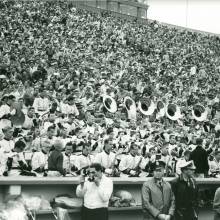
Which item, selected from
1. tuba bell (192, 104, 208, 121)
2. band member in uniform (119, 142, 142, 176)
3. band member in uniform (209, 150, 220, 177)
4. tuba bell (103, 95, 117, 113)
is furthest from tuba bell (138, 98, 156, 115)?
band member in uniform (119, 142, 142, 176)

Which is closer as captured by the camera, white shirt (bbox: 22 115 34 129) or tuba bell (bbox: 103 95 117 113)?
white shirt (bbox: 22 115 34 129)

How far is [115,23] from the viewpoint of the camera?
35.0m

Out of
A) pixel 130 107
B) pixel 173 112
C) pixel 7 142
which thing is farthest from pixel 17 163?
pixel 173 112

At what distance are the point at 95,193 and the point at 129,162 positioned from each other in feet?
18.6

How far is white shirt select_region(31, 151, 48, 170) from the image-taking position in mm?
11383

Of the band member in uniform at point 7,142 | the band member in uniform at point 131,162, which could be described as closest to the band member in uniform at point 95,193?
Result: the band member in uniform at point 7,142

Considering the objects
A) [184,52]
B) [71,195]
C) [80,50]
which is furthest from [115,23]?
[71,195]

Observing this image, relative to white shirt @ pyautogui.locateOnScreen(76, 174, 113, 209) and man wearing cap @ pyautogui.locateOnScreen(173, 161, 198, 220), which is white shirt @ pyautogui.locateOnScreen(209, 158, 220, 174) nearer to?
man wearing cap @ pyautogui.locateOnScreen(173, 161, 198, 220)

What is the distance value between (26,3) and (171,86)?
11680 millimetres

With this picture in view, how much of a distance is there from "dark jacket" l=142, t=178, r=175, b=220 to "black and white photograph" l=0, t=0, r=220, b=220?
0.6 inches

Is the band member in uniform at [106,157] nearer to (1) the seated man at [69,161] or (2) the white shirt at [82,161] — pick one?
(2) the white shirt at [82,161]

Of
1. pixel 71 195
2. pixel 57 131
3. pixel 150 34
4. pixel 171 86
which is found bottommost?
pixel 71 195

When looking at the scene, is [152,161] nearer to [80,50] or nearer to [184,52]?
[80,50]

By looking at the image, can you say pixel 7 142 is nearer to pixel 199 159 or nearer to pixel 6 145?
pixel 6 145
